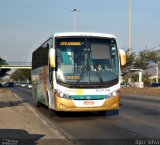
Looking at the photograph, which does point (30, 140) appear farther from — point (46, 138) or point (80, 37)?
point (80, 37)

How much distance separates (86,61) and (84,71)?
44 cm

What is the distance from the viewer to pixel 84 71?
1708 cm

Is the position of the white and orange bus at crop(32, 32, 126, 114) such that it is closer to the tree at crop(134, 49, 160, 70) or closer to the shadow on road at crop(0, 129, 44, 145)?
the shadow on road at crop(0, 129, 44, 145)

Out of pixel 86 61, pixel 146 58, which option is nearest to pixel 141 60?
pixel 146 58

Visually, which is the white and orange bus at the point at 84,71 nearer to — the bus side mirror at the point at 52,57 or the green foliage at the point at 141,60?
the bus side mirror at the point at 52,57

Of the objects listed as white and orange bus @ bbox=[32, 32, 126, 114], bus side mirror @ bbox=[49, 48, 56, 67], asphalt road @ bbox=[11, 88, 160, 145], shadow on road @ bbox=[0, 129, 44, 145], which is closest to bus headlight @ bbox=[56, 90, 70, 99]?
white and orange bus @ bbox=[32, 32, 126, 114]

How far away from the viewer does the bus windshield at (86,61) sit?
55.9ft

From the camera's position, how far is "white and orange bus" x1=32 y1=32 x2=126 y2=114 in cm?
1688

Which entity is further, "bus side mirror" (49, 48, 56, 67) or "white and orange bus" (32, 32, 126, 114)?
"white and orange bus" (32, 32, 126, 114)

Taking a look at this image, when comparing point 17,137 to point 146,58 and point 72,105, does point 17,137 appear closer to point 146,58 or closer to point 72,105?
point 72,105

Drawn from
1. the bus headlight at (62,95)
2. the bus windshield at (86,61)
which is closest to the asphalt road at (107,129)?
the bus headlight at (62,95)

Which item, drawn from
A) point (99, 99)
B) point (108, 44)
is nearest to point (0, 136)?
point (99, 99)

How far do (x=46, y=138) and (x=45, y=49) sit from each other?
8784 millimetres

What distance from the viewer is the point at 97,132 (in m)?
13.0
